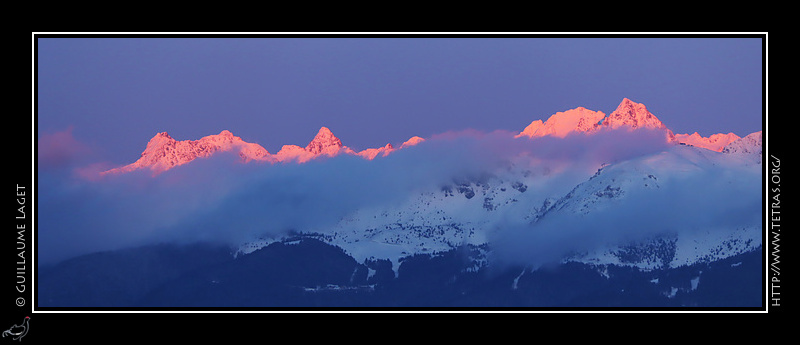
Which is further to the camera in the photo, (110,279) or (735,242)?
(735,242)

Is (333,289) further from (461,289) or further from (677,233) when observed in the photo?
(677,233)

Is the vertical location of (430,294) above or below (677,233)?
below

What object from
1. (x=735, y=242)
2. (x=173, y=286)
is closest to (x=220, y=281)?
(x=173, y=286)

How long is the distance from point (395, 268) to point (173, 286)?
18.5 metres

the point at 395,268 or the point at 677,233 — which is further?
the point at 395,268

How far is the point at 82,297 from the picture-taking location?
2350 inches

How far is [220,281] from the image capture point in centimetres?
6125

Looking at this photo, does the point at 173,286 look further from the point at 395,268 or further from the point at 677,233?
the point at 677,233

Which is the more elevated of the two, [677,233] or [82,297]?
[677,233]
